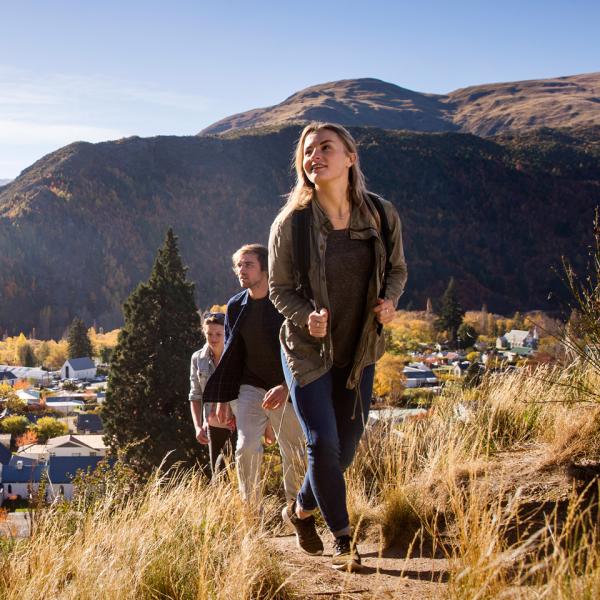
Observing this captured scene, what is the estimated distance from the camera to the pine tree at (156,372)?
52.4 feet

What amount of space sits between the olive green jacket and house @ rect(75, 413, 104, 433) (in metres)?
35.2

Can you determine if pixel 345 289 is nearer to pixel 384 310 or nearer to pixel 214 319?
pixel 384 310

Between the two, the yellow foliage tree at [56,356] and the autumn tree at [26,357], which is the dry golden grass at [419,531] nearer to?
the yellow foliage tree at [56,356]

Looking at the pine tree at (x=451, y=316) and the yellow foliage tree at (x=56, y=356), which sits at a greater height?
the pine tree at (x=451, y=316)

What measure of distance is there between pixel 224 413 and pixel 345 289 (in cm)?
168

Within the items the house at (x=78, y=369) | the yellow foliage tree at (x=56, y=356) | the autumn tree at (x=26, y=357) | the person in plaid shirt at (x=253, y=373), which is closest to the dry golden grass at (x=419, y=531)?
the person in plaid shirt at (x=253, y=373)

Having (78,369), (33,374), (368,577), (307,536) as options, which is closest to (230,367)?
(307,536)

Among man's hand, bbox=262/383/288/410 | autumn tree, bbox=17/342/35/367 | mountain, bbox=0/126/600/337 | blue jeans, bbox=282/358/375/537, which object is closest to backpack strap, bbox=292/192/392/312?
blue jeans, bbox=282/358/375/537

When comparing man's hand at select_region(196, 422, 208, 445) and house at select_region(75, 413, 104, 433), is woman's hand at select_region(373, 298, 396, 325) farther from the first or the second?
house at select_region(75, 413, 104, 433)

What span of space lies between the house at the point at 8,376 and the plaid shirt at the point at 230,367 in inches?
2247

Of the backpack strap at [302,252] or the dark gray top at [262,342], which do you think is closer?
the backpack strap at [302,252]

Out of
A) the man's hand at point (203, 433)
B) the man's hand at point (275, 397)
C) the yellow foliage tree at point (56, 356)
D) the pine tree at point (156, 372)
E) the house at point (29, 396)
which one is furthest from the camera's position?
the yellow foliage tree at point (56, 356)

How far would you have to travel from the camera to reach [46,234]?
→ 12525cm

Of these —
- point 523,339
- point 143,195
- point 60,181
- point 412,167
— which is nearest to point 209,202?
point 143,195
